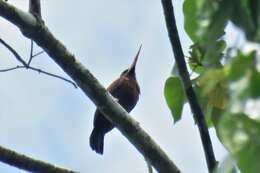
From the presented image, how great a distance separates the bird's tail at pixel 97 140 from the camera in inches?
238

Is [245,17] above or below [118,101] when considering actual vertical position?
below

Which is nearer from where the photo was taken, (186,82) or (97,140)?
(186,82)

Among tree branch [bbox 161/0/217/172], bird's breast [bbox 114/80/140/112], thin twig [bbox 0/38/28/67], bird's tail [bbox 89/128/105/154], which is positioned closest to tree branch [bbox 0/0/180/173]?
thin twig [bbox 0/38/28/67]

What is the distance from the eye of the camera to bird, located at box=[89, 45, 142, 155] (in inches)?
249

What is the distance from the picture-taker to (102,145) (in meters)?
6.12

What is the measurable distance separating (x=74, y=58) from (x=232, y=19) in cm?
157

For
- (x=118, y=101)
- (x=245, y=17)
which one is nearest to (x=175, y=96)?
(x=245, y=17)

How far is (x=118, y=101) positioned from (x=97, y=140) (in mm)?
487

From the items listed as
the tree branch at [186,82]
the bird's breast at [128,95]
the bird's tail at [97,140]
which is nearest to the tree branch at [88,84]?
the tree branch at [186,82]

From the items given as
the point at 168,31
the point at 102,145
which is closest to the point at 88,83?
the point at 168,31

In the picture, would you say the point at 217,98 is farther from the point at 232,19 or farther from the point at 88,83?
the point at 88,83

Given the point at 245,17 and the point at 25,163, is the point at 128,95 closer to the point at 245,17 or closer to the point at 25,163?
the point at 25,163

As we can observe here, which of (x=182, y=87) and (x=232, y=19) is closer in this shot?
(x=232, y=19)

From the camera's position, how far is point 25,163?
1960 millimetres
